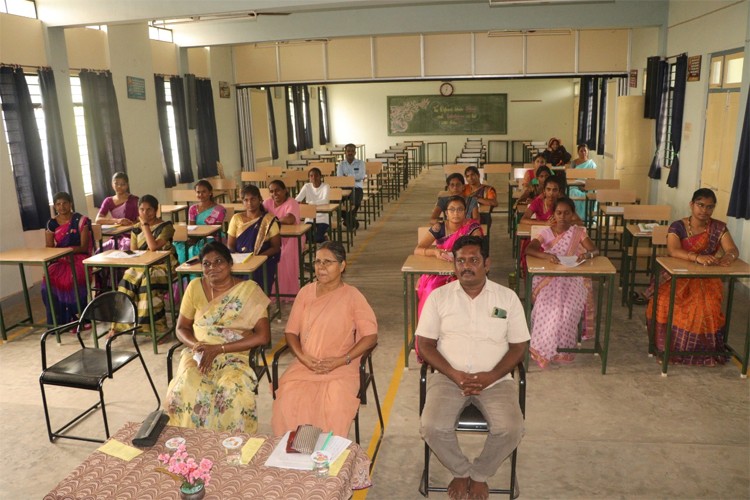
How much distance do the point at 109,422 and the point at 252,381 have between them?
4.40ft

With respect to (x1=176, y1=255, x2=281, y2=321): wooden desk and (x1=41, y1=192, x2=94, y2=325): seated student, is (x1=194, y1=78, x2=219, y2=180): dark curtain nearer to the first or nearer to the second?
(x1=41, y1=192, x2=94, y2=325): seated student

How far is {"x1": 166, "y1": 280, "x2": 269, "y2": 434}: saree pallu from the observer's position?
3324 millimetres

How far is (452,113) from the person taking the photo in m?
20.2

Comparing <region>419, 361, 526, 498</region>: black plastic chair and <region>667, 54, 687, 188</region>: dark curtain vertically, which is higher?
<region>667, 54, 687, 188</region>: dark curtain

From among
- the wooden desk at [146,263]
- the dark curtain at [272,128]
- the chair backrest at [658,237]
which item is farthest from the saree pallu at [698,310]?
the dark curtain at [272,128]

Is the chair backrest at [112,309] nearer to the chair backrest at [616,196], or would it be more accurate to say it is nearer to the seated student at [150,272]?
the seated student at [150,272]

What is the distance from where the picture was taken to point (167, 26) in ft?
33.7

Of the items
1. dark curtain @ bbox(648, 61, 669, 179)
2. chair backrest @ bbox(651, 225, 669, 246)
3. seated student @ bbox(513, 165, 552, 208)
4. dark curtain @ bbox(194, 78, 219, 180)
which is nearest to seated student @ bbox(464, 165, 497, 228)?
seated student @ bbox(513, 165, 552, 208)

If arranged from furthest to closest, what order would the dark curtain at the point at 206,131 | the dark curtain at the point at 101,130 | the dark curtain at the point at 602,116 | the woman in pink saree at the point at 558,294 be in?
the dark curtain at the point at 602,116 < the dark curtain at the point at 206,131 < the dark curtain at the point at 101,130 < the woman in pink saree at the point at 558,294

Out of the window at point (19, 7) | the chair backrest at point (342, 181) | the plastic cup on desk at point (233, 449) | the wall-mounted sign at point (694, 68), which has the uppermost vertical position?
the window at point (19, 7)

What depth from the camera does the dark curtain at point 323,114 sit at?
1970cm

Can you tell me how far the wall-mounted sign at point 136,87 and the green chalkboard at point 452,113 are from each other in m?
12.0

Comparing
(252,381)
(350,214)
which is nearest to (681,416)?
(252,381)

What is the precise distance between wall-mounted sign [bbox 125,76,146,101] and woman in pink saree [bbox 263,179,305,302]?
13.4ft
